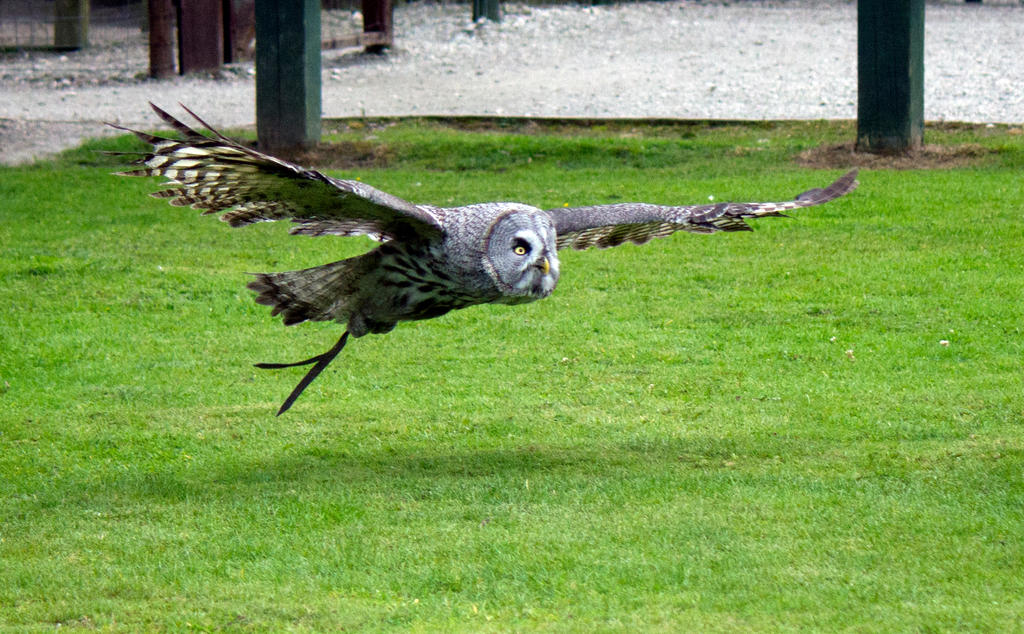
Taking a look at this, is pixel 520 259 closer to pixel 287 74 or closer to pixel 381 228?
pixel 381 228

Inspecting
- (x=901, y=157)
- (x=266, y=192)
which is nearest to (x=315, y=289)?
(x=266, y=192)

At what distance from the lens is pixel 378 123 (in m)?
16.3

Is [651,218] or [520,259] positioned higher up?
[651,218]

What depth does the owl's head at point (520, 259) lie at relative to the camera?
5.62 m

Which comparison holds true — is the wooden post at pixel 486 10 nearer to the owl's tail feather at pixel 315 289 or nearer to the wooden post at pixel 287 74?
the wooden post at pixel 287 74

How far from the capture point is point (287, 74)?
13945mm

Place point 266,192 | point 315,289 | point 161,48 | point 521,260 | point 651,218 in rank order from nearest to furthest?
point 266,192 → point 521,260 → point 315,289 → point 651,218 → point 161,48

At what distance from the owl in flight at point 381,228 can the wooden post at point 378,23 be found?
16.1m

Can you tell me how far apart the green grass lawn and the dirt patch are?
1121 mm

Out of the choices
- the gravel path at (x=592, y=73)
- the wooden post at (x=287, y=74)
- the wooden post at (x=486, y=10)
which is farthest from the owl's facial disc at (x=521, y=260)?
the wooden post at (x=486, y=10)

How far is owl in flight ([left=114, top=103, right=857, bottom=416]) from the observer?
17.3ft

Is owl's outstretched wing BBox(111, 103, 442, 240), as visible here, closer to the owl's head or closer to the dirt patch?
the owl's head

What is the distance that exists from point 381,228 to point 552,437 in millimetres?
1457

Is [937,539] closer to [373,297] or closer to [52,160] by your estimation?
[373,297]
